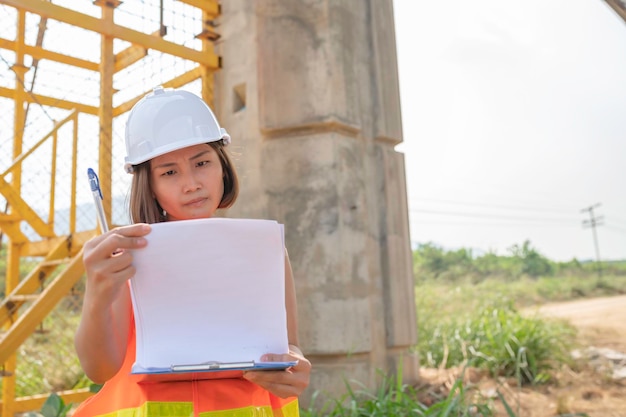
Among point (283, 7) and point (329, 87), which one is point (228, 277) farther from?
point (283, 7)

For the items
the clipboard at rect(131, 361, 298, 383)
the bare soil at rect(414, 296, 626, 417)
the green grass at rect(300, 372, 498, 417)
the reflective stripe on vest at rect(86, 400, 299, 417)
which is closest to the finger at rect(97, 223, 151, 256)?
the clipboard at rect(131, 361, 298, 383)

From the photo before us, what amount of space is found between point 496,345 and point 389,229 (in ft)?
5.20

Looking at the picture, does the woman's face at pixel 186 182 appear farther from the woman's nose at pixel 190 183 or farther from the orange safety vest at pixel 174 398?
the orange safety vest at pixel 174 398

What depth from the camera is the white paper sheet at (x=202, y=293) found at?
109 cm

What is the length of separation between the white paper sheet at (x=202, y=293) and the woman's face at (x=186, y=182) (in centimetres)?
30

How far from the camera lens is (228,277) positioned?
3.63 feet

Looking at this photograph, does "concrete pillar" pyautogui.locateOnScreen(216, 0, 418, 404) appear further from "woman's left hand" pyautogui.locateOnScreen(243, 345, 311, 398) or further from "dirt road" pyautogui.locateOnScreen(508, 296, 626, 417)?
"woman's left hand" pyautogui.locateOnScreen(243, 345, 311, 398)

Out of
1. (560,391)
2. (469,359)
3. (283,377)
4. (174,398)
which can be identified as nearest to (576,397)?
(560,391)

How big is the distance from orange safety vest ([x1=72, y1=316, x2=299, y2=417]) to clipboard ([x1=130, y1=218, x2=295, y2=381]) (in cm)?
13

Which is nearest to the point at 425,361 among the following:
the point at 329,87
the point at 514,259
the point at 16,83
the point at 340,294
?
the point at 340,294

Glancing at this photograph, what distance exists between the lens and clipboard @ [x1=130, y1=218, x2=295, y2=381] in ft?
3.56

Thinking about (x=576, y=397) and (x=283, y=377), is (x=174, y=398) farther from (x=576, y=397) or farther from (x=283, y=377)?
(x=576, y=397)

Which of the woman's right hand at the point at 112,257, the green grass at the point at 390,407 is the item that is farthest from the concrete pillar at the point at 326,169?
the woman's right hand at the point at 112,257

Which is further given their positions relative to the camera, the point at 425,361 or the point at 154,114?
the point at 425,361
